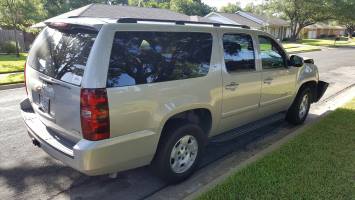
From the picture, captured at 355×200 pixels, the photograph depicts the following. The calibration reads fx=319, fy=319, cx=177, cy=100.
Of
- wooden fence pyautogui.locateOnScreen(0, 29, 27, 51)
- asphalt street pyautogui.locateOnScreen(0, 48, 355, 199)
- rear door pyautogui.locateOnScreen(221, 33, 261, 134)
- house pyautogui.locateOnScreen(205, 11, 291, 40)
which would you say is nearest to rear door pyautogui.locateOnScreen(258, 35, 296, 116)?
rear door pyautogui.locateOnScreen(221, 33, 261, 134)

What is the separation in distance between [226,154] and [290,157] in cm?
95

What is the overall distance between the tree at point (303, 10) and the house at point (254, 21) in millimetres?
3058

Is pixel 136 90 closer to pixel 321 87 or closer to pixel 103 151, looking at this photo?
pixel 103 151

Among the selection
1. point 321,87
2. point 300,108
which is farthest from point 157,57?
point 321,87

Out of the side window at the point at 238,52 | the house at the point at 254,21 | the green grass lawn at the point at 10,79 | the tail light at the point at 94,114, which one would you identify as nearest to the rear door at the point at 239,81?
the side window at the point at 238,52

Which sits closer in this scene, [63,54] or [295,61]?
[63,54]

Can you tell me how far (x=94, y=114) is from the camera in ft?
9.75

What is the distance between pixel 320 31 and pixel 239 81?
86701mm

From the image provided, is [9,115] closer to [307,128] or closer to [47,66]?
[47,66]

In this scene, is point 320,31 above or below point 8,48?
above

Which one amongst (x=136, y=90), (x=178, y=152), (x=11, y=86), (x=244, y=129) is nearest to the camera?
(x=136, y=90)

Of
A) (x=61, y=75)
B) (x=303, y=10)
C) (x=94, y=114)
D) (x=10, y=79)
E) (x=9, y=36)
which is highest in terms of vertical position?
(x=303, y=10)

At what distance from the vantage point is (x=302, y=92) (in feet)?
20.2

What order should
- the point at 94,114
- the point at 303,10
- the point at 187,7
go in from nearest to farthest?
the point at 94,114 → the point at 303,10 → the point at 187,7
